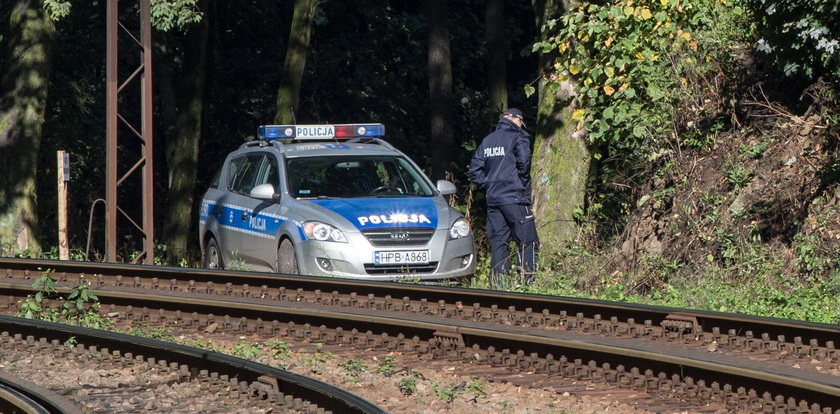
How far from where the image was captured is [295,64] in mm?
23109

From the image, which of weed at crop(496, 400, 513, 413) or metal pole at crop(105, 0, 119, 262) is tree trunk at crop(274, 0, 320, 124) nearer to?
metal pole at crop(105, 0, 119, 262)

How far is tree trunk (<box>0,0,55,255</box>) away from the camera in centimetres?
1995

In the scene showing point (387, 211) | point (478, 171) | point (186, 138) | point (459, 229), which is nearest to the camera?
point (387, 211)

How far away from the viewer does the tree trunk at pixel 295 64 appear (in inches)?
905

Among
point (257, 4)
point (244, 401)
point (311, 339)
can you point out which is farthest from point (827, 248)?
point (257, 4)

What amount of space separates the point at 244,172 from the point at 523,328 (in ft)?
20.0

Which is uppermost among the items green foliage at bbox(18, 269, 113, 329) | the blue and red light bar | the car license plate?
the blue and red light bar


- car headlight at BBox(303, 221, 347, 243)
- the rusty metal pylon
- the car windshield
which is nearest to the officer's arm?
the car windshield

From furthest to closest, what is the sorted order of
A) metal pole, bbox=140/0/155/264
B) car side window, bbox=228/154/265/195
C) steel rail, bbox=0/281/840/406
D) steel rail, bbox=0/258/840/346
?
metal pole, bbox=140/0/155/264 < car side window, bbox=228/154/265/195 < steel rail, bbox=0/258/840/346 < steel rail, bbox=0/281/840/406

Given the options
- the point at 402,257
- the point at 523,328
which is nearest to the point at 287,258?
the point at 402,257

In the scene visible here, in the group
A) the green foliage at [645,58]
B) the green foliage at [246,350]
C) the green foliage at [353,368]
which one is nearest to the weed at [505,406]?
the green foliage at [353,368]

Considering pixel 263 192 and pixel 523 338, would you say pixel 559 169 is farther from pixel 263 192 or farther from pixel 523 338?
pixel 523 338

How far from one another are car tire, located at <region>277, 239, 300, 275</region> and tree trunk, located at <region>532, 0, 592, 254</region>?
3038mm

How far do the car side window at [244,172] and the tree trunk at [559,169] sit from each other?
3247 mm
